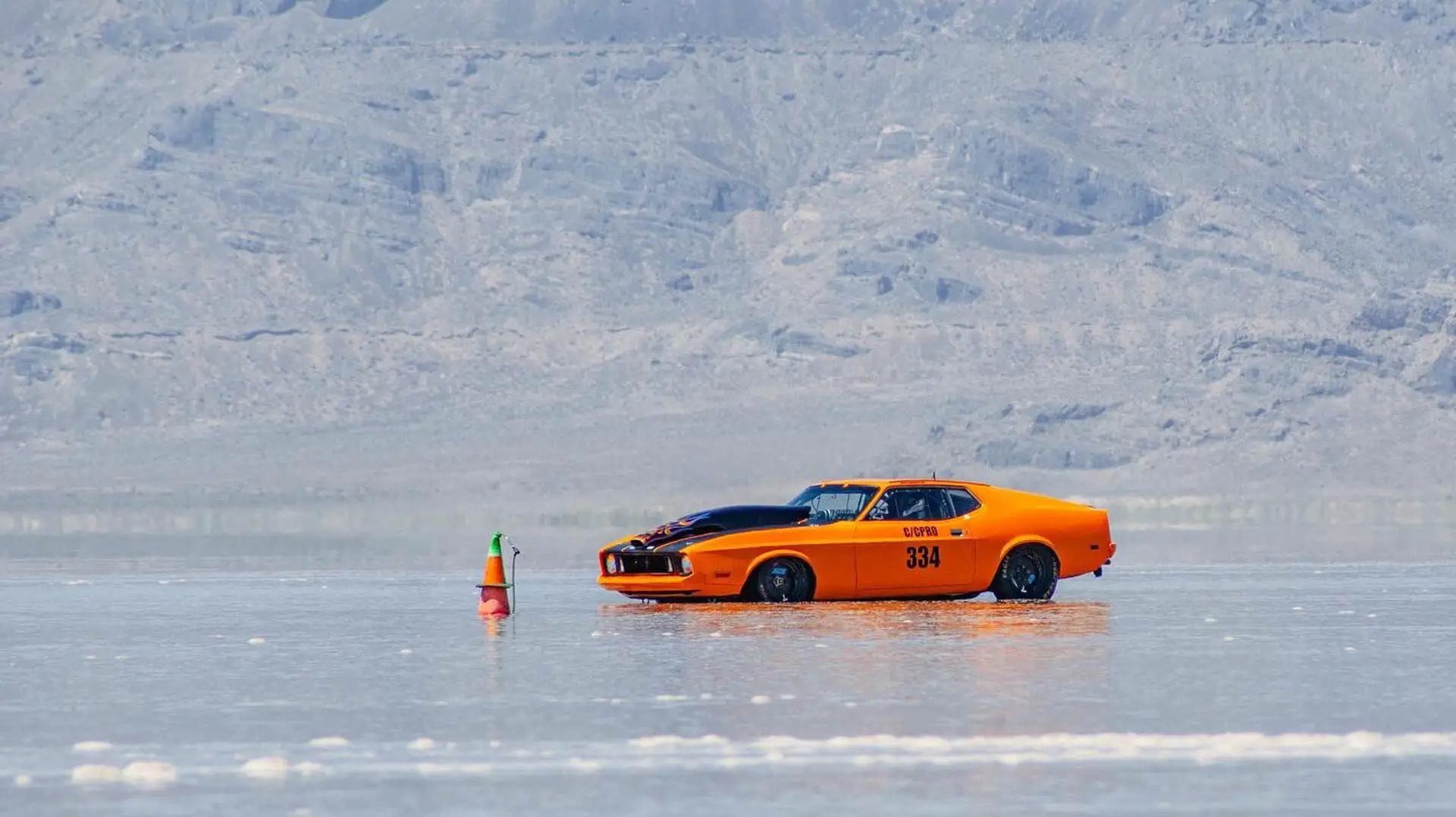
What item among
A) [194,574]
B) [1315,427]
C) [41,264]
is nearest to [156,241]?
[41,264]

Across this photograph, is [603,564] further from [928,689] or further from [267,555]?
[267,555]

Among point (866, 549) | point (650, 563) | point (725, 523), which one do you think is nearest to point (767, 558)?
point (725, 523)

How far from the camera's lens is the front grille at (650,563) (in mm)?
26453

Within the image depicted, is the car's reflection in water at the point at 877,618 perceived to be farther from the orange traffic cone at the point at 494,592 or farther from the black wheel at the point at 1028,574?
the orange traffic cone at the point at 494,592

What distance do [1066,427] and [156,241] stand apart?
2397 inches

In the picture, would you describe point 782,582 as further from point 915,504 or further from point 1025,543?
point 1025,543

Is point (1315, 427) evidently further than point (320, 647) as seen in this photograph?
Yes

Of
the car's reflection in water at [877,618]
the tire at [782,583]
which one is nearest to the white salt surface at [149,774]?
the car's reflection in water at [877,618]

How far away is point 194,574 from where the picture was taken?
1513 inches

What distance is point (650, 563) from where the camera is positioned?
26.7 meters

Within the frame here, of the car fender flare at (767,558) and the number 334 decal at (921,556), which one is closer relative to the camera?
the car fender flare at (767,558)

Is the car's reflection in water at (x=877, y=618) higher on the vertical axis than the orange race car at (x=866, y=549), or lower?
lower

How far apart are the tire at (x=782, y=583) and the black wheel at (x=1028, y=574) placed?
193 cm

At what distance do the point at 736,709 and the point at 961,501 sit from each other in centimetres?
1079
